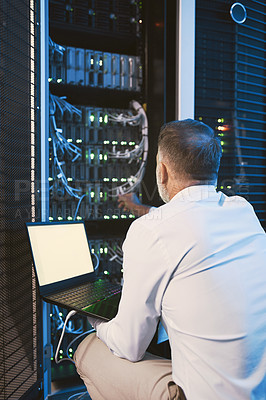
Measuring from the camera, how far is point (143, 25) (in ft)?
6.73

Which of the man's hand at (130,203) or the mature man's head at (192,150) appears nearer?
the mature man's head at (192,150)

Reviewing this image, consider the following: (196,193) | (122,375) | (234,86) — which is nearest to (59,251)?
(122,375)

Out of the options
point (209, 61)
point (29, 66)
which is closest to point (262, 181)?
point (209, 61)

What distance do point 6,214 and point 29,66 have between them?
0.65m

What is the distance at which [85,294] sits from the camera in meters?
1.33

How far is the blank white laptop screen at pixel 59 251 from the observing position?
1.32m

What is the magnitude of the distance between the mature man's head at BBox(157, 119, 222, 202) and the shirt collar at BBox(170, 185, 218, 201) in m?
0.03

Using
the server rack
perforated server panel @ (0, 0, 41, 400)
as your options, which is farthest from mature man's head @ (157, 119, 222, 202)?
the server rack

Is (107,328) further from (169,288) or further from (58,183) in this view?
(58,183)

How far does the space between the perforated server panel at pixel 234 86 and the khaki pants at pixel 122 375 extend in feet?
4.13

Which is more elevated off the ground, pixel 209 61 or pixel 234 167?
pixel 209 61

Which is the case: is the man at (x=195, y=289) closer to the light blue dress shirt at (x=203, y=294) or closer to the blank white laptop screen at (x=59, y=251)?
the light blue dress shirt at (x=203, y=294)

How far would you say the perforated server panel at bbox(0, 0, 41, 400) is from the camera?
1179mm

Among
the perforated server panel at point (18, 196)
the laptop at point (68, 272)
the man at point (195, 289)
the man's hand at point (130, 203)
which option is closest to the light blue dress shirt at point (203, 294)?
the man at point (195, 289)
